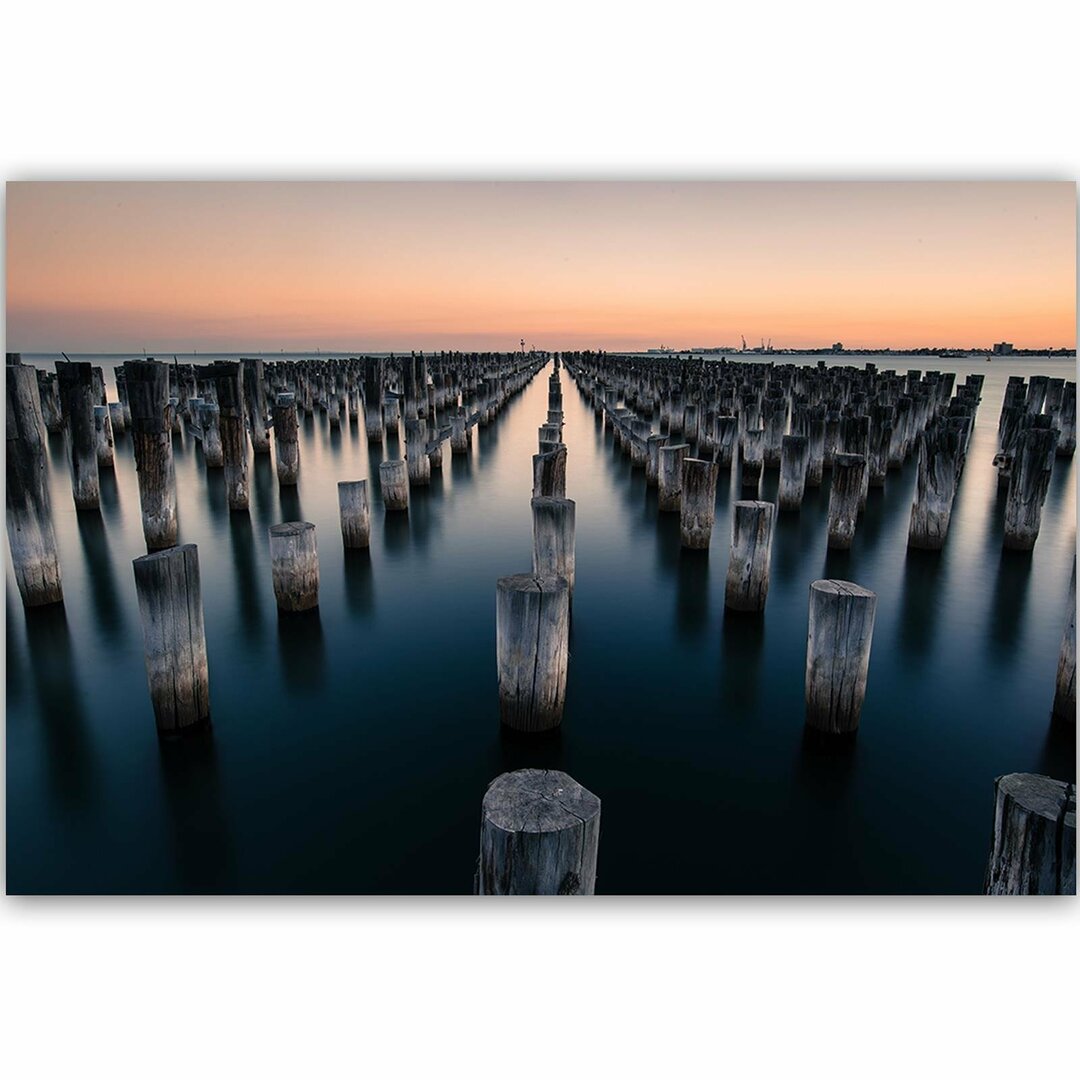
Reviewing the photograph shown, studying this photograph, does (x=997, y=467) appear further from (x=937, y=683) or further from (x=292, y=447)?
(x=292, y=447)

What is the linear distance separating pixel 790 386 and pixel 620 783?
19780 mm

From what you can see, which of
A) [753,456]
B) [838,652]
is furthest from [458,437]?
[838,652]

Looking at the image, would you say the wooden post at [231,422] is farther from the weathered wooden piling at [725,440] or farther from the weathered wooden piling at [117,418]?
the weathered wooden piling at [117,418]

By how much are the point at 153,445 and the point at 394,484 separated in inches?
132

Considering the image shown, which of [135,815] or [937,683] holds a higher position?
[937,683]

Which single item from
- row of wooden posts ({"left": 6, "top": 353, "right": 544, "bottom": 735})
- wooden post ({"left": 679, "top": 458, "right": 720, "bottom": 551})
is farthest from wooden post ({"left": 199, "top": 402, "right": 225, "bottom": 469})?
wooden post ({"left": 679, "top": 458, "right": 720, "bottom": 551})

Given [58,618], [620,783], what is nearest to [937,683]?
[620,783]

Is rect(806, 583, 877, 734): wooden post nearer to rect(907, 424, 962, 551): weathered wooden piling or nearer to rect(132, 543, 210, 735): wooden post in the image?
rect(132, 543, 210, 735): wooden post

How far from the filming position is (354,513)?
7289 mm

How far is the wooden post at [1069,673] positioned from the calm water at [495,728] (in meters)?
0.16

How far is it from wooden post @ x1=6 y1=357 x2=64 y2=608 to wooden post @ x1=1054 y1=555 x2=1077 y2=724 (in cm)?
621

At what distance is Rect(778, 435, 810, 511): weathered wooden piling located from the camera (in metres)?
8.49

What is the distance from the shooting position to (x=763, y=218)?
4930mm

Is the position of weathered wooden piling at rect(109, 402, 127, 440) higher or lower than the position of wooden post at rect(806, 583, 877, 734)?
higher
